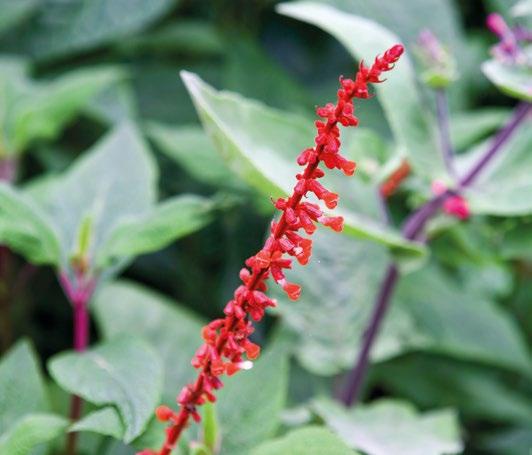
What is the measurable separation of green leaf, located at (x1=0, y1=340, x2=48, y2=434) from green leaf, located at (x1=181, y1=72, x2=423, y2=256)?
20 cm

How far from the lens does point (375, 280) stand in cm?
80

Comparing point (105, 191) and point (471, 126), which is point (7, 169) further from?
point (471, 126)

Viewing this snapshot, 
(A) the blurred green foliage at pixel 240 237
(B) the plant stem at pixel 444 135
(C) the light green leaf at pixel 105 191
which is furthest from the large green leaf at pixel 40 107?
(B) the plant stem at pixel 444 135

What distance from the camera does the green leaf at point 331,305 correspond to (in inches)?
30.1

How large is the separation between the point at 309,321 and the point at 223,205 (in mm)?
184


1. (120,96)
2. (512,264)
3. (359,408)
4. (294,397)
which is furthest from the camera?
(512,264)

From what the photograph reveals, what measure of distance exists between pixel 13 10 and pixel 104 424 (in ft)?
2.20

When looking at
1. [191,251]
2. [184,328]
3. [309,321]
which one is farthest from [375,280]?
[191,251]

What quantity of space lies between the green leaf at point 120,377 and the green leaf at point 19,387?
16 millimetres

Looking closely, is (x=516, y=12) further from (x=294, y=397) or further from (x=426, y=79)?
(x=294, y=397)

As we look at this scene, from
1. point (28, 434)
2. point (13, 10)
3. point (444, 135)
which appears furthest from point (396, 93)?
point (13, 10)

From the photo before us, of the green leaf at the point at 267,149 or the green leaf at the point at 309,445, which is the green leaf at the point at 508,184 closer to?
the green leaf at the point at 267,149

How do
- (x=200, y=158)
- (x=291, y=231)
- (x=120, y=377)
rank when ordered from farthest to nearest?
(x=200, y=158) < (x=120, y=377) < (x=291, y=231)

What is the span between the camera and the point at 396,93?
715 millimetres
